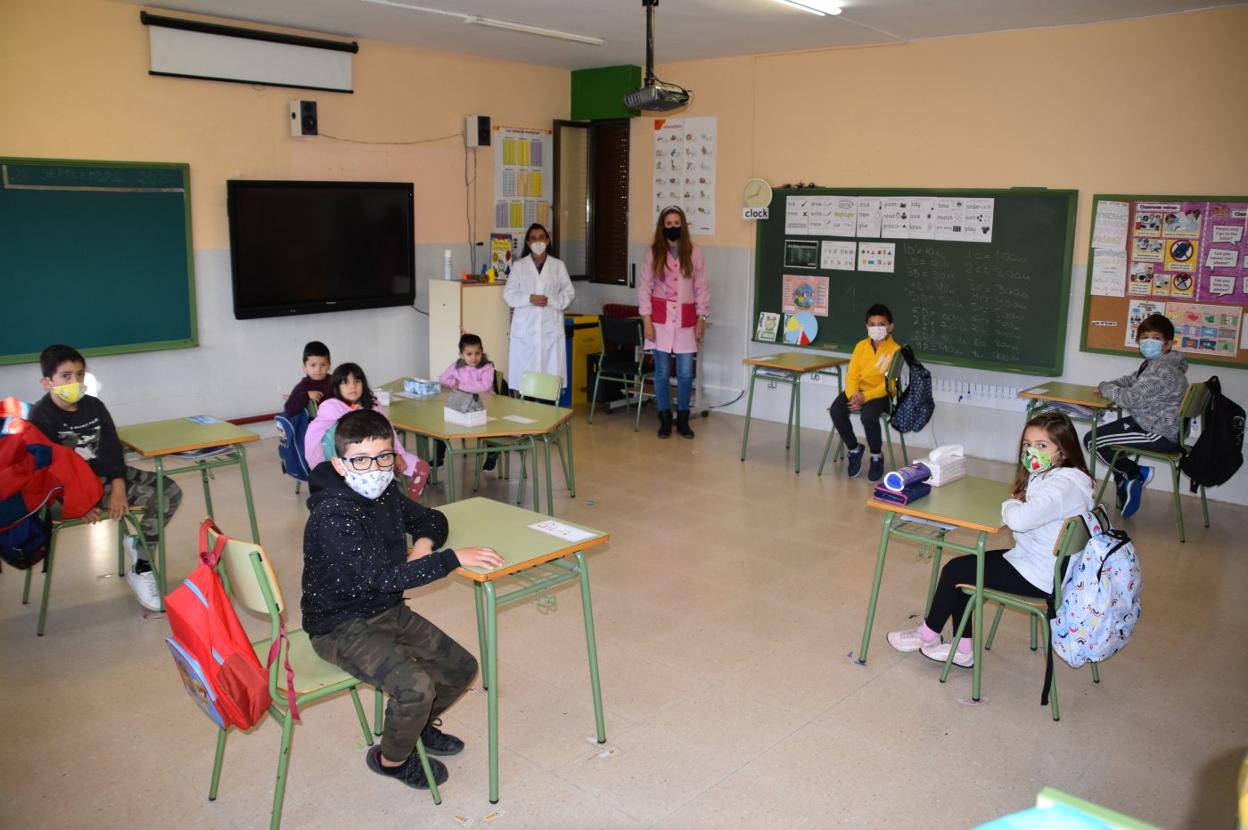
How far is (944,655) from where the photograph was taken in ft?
13.1

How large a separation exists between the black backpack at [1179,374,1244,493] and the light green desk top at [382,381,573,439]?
3441 millimetres

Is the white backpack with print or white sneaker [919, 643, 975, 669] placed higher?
the white backpack with print

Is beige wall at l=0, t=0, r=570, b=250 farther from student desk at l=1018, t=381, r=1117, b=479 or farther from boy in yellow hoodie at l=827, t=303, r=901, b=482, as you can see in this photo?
student desk at l=1018, t=381, r=1117, b=479

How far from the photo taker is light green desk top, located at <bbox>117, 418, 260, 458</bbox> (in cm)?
436

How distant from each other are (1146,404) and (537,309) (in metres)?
4.21

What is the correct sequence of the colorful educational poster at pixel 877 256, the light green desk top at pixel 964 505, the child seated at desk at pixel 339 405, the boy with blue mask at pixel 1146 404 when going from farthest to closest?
the colorful educational poster at pixel 877 256
the boy with blue mask at pixel 1146 404
the child seated at desk at pixel 339 405
the light green desk top at pixel 964 505

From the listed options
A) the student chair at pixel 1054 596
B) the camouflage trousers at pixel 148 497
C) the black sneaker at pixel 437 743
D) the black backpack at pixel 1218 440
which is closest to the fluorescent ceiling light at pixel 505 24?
the camouflage trousers at pixel 148 497

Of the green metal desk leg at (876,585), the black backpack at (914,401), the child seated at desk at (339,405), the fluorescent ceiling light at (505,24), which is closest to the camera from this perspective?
the green metal desk leg at (876,585)

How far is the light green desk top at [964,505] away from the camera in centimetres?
353

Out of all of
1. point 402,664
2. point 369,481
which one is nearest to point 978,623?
point 402,664

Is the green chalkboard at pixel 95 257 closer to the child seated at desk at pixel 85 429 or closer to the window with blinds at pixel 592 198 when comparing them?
the child seated at desk at pixel 85 429

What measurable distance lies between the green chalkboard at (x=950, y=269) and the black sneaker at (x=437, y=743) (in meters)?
5.12

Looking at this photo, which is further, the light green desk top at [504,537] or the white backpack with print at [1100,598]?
the white backpack with print at [1100,598]

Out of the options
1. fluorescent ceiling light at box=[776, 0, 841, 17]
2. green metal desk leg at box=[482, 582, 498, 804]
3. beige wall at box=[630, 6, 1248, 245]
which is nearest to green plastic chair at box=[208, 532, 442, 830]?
green metal desk leg at box=[482, 582, 498, 804]
